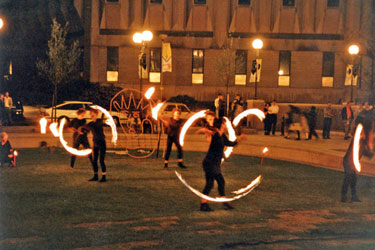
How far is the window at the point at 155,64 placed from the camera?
149 feet

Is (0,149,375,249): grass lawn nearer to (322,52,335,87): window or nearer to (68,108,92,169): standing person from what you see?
(68,108,92,169): standing person

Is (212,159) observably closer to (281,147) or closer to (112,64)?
(281,147)

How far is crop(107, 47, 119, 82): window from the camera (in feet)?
148

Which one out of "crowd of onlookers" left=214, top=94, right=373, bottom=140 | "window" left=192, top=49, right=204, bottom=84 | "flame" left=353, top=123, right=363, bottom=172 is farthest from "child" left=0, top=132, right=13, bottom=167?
"window" left=192, top=49, right=204, bottom=84

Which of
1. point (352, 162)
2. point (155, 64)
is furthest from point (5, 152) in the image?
point (155, 64)

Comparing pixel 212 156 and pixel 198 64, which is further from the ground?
pixel 198 64

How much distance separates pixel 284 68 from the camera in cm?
4591

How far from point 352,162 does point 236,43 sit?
1359 inches

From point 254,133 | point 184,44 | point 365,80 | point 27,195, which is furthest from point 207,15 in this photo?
point 27,195

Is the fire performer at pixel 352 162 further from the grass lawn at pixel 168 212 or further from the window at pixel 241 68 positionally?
the window at pixel 241 68

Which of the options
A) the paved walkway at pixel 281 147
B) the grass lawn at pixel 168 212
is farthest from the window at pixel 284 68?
the grass lawn at pixel 168 212

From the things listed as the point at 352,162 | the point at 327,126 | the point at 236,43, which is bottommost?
the point at 352,162

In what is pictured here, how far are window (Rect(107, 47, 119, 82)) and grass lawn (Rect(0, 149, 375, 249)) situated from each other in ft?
98.2

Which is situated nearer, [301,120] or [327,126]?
[327,126]
